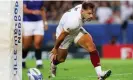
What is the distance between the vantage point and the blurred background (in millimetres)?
24531

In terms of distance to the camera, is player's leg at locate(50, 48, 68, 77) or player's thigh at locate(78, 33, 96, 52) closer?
player's thigh at locate(78, 33, 96, 52)

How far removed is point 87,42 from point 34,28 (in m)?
5.72

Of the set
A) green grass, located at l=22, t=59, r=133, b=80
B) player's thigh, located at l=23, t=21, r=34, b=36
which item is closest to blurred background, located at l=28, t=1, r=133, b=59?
player's thigh, located at l=23, t=21, r=34, b=36

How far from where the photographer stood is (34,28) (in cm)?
1741

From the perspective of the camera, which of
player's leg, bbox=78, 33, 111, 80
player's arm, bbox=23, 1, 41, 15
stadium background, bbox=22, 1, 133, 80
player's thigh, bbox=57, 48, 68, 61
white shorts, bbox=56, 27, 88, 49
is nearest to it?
player's leg, bbox=78, 33, 111, 80

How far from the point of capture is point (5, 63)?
9.74 m

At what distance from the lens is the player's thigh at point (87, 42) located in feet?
38.7

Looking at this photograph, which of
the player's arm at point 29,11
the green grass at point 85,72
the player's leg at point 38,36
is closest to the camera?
the green grass at point 85,72

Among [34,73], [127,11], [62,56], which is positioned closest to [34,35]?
[62,56]

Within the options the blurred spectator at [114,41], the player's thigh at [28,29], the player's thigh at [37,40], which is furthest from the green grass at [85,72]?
the blurred spectator at [114,41]

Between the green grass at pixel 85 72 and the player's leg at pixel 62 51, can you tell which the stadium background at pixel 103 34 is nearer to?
the green grass at pixel 85 72

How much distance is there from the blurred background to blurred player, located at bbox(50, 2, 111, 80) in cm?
1128

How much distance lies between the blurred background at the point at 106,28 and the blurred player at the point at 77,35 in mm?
11281

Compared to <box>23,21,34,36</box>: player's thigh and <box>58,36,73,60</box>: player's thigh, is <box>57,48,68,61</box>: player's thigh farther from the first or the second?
<box>23,21,34,36</box>: player's thigh
